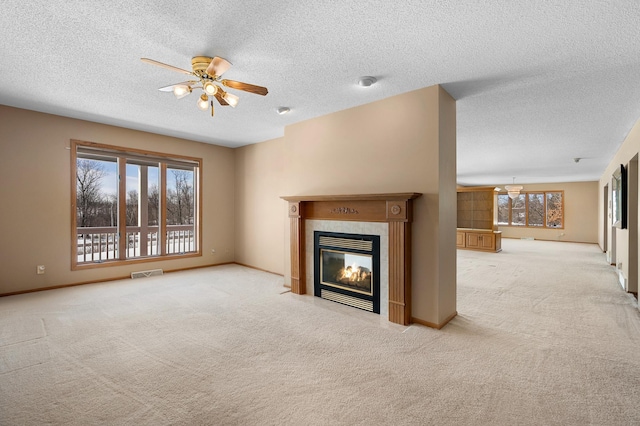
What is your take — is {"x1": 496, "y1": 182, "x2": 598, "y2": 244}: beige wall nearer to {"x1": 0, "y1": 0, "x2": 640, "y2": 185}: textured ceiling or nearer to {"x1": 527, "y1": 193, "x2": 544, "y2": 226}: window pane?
{"x1": 527, "y1": 193, "x2": 544, "y2": 226}: window pane

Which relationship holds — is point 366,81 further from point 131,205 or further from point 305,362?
point 131,205

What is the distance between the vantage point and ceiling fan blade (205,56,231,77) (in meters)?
2.47

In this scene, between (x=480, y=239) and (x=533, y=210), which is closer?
(x=480, y=239)

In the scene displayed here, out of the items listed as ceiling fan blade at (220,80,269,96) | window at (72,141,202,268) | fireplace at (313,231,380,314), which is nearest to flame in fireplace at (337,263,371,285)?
fireplace at (313,231,380,314)

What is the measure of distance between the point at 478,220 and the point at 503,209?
16.7 feet

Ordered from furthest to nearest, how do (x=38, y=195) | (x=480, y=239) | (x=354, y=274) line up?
(x=480, y=239)
(x=38, y=195)
(x=354, y=274)

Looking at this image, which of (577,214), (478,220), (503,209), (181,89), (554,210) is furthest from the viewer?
(503,209)

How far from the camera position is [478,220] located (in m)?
9.74

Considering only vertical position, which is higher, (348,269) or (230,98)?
(230,98)

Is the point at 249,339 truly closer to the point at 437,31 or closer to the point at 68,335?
the point at 68,335

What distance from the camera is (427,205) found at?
3.34m

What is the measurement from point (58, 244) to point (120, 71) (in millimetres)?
3212

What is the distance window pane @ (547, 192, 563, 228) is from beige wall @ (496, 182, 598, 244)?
192mm

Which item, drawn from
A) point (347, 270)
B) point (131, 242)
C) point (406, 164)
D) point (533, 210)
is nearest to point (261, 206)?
point (131, 242)
